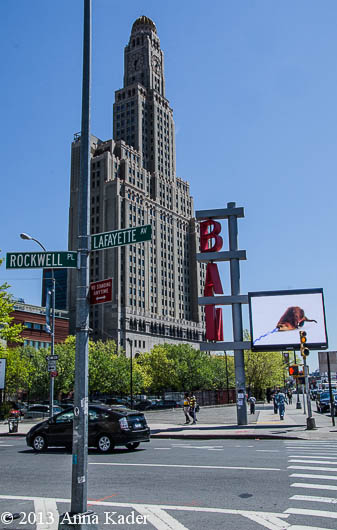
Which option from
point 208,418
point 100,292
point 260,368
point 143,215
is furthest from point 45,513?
point 143,215

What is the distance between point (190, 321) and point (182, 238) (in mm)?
26245

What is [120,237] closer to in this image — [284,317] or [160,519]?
[160,519]

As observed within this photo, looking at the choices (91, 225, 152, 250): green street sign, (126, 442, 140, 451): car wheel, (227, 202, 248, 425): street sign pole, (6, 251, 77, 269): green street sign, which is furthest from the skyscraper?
(91, 225, 152, 250): green street sign

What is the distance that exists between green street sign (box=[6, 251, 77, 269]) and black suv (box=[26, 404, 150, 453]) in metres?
10.7

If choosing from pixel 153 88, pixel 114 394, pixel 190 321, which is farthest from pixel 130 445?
pixel 153 88

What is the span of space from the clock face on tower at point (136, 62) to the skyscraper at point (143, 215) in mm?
327

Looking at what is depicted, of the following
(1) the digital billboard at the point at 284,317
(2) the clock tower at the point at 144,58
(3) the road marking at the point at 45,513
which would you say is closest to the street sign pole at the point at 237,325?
(1) the digital billboard at the point at 284,317

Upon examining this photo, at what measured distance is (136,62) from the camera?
15225cm

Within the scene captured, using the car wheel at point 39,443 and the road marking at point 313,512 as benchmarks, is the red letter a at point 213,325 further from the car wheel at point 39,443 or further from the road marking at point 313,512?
the road marking at point 313,512

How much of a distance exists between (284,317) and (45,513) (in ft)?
80.1

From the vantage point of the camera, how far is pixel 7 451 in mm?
18109

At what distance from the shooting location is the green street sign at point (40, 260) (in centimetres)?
705

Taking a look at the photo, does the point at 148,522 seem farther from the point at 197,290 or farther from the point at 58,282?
the point at 58,282

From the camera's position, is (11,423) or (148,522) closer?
(148,522)
